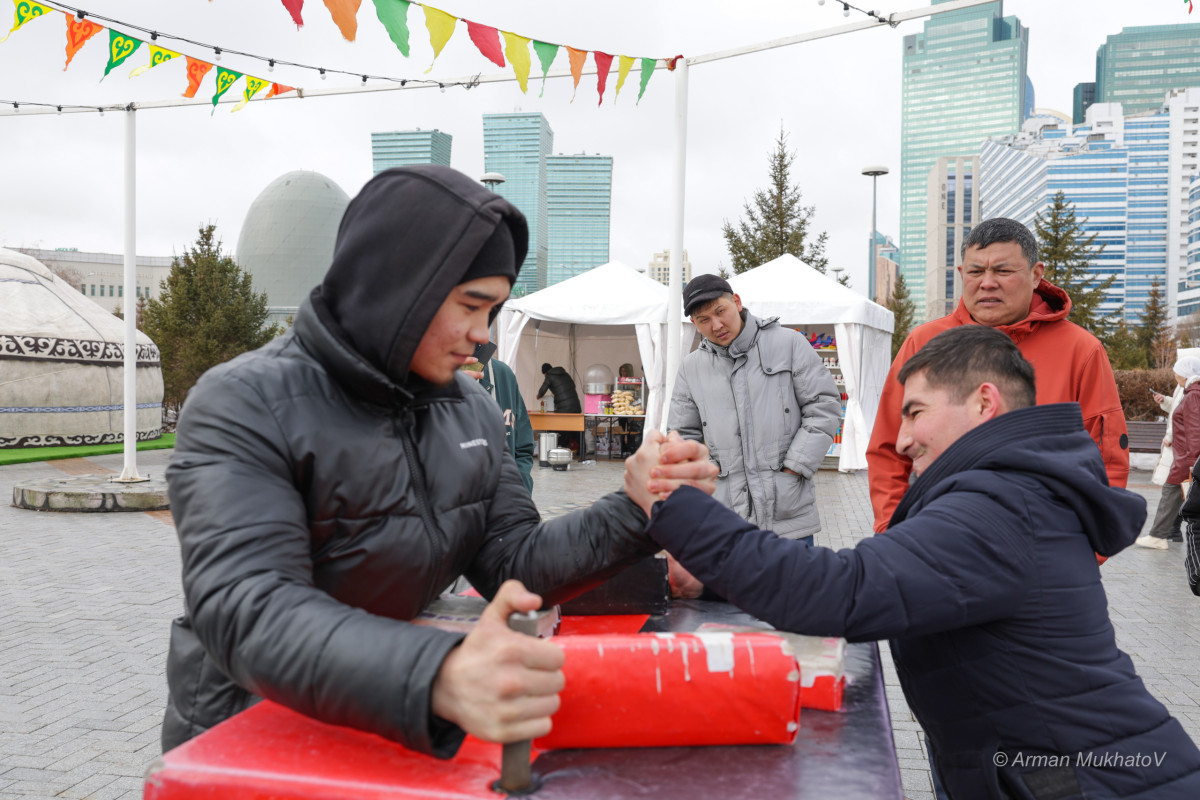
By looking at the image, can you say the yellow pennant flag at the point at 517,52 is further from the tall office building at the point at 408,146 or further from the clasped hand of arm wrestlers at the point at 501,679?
the tall office building at the point at 408,146

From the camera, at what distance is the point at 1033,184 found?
4815 inches

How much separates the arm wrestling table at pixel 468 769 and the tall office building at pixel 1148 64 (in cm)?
22165

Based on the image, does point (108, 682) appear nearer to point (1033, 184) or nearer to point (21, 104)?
point (21, 104)

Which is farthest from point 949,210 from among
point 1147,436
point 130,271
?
point 130,271

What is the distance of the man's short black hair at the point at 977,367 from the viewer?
186 cm

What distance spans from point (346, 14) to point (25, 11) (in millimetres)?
2980

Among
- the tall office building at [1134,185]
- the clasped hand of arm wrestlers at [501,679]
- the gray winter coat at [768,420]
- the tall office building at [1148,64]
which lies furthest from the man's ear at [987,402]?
the tall office building at [1148,64]

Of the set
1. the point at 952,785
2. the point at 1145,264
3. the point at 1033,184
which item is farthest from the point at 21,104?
the point at 1145,264

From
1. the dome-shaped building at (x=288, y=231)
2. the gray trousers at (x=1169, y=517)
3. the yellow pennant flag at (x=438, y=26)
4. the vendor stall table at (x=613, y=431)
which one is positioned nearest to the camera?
the yellow pennant flag at (x=438, y=26)

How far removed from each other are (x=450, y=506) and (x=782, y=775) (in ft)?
2.31

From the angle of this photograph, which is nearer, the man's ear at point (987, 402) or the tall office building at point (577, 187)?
the man's ear at point (987, 402)

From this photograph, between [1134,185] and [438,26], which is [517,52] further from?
[1134,185]

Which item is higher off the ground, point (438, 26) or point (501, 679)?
point (438, 26)

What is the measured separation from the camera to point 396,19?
6023 millimetres
